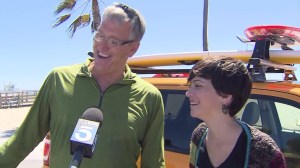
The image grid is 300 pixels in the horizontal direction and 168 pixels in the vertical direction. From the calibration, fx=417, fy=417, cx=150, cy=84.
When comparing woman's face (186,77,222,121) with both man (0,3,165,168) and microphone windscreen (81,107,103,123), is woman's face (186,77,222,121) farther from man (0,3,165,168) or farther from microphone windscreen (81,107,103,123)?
microphone windscreen (81,107,103,123)

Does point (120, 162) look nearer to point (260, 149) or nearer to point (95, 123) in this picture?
point (95, 123)

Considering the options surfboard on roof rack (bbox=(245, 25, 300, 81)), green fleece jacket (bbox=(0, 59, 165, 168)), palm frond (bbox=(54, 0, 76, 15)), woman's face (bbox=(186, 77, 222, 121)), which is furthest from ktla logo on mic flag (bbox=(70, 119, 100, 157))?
palm frond (bbox=(54, 0, 76, 15))

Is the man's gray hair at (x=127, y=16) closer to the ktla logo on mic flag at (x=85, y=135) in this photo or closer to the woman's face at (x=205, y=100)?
the woman's face at (x=205, y=100)

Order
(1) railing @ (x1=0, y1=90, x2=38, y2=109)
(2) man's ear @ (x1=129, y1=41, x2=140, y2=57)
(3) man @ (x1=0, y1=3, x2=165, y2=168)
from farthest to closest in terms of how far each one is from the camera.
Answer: (1) railing @ (x1=0, y1=90, x2=38, y2=109)
(2) man's ear @ (x1=129, y1=41, x2=140, y2=57)
(3) man @ (x1=0, y1=3, x2=165, y2=168)

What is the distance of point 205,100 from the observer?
2.23 m

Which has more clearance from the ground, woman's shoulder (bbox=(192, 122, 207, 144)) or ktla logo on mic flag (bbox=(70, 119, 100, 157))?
ktla logo on mic flag (bbox=(70, 119, 100, 157))

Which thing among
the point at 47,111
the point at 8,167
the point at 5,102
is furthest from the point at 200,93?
the point at 5,102

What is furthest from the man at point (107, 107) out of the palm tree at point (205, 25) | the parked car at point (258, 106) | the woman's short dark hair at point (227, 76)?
the palm tree at point (205, 25)

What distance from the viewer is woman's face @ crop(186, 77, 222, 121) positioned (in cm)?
222

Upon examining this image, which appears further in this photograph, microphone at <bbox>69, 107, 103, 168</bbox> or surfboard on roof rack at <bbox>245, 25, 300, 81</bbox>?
surfboard on roof rack at <bbox>245, 25, 300, 81</bbox>

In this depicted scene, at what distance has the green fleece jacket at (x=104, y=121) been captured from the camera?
225 cm

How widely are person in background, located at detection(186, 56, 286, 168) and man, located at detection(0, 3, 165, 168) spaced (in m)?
0.27

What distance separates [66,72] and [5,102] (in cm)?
2921

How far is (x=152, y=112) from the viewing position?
2373 millimetres
